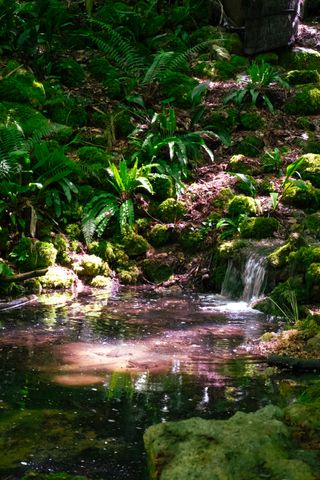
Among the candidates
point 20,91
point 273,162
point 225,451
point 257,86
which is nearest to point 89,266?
point 273,162

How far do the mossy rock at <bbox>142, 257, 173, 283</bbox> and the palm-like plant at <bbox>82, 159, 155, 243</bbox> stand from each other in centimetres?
65

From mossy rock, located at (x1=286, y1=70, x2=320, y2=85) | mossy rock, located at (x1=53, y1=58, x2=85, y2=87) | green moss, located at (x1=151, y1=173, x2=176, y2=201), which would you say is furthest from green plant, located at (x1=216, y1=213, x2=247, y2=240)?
mossy rock, located at (x1=53, y1=58, x2=85, y2=87)

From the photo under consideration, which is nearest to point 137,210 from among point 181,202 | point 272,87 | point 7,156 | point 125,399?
point 181,202

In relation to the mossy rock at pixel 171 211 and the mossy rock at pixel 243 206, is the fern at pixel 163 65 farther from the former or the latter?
the mossy rock at pixel 243 206

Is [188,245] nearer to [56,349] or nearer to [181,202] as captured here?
[181,202]

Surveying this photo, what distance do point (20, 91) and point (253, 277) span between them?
5390mm

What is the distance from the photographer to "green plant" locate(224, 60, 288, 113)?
38.3 feet

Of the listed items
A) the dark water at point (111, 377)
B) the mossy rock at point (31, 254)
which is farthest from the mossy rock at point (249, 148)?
the mossy rock at point (31, 254)

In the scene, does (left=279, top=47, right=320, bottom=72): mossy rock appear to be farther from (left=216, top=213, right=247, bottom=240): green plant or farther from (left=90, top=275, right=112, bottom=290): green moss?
(left=90, top=275, right=112, bottom=290): green moss

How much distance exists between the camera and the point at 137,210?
984 cm

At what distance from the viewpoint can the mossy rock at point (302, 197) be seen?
9.52 metres

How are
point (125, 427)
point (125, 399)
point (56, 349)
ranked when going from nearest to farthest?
point (125, 427)
point (125, 399)
point (56, 349)

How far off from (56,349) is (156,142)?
5.36 metres

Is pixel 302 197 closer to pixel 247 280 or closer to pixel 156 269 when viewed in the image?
pixel 247 280
